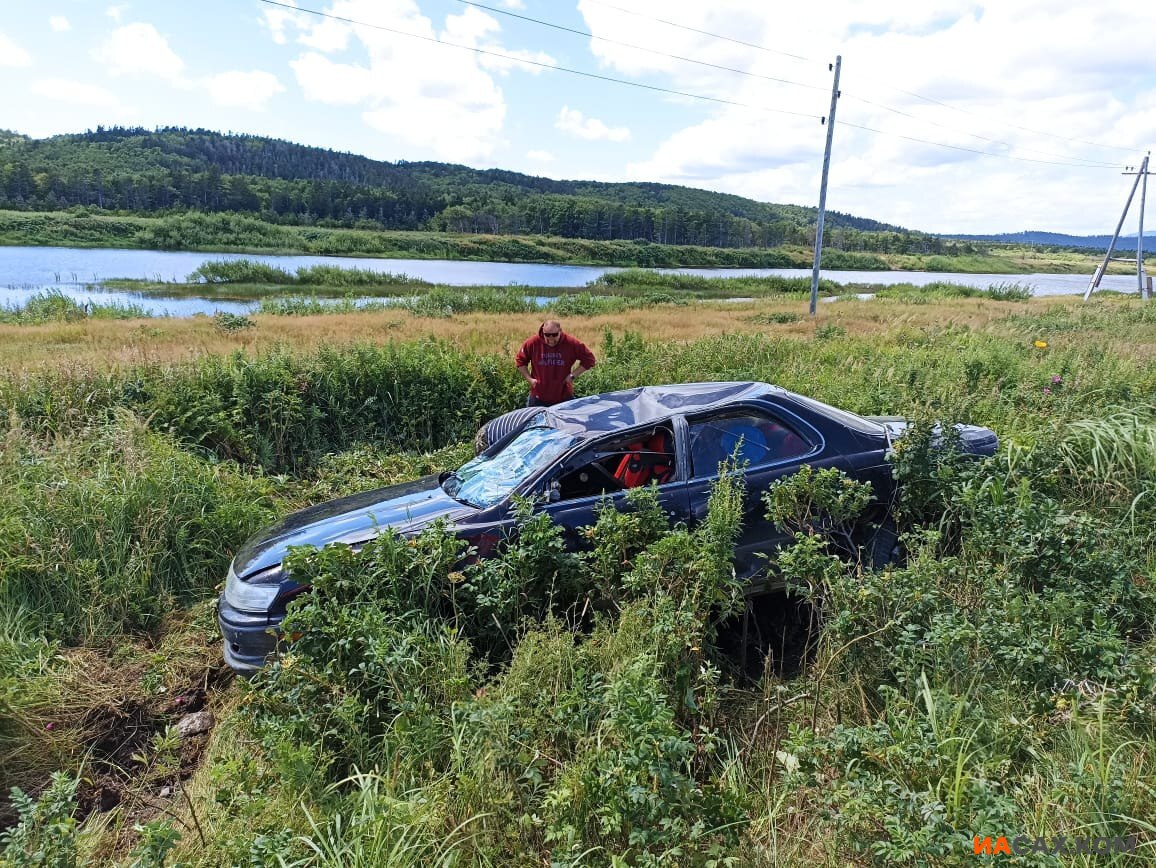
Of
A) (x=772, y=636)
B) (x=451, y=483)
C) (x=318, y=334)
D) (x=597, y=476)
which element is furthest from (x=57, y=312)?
(x=772, y=636)

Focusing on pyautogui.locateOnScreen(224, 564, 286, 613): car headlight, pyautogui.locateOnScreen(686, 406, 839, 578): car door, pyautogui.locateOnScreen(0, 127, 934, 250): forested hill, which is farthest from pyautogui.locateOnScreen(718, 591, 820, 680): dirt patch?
pyautogui.locateOnScreen(0, 127, 934, 250): forested hill

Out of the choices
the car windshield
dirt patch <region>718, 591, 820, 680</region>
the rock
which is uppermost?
the car windshield

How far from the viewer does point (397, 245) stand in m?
81.8

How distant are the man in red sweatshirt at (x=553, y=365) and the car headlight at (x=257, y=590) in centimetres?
407

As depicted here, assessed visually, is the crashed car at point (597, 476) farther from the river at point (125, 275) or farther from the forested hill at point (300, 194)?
the forested hill at point (300, 194)

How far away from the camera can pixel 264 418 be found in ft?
26.7

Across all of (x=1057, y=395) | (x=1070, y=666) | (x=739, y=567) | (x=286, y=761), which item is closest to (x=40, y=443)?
(x=286, y=761)

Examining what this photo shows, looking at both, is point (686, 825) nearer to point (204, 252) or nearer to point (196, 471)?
point (196, 471)

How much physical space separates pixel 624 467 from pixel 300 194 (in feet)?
382

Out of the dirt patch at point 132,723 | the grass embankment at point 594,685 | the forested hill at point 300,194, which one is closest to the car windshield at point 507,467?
the grass embankment at point 594,685

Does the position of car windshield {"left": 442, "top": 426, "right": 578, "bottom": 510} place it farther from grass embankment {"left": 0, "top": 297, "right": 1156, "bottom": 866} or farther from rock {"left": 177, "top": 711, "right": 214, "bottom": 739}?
rock {"left": 177, "top": 711, "right": 214, "bottom": 739}

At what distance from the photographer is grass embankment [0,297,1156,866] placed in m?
2.32

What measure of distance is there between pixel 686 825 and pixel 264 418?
748cm

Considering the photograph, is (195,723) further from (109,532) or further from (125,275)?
(125,275)
